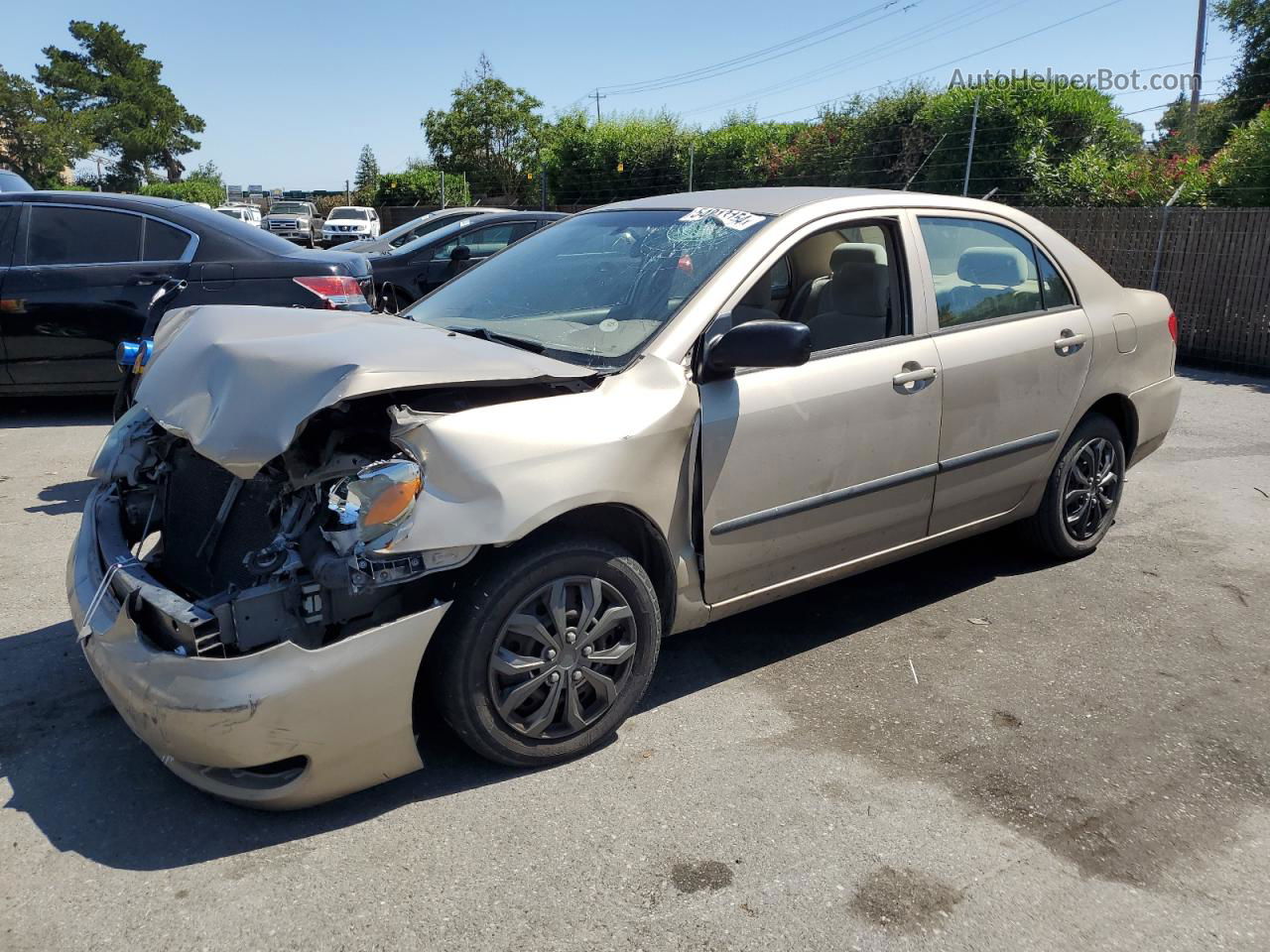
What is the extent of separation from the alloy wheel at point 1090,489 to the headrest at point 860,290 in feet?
4.50

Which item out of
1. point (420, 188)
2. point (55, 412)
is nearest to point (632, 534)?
point (55, 412)

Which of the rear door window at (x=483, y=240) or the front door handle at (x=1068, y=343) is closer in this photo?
the front door handle at (x=1068, y=343)

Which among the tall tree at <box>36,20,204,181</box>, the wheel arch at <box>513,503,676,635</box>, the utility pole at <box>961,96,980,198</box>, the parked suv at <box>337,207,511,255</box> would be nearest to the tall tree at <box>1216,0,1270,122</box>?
the utility pole at <box>961,96,980,198</box>

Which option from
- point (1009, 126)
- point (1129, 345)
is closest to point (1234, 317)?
point (1009, 126)

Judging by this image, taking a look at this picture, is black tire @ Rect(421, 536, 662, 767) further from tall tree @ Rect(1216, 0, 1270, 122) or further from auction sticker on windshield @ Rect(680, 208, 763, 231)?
tall tree @ Rect(1216, 0, 1270, 122)

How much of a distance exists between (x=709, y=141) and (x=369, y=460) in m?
19.7

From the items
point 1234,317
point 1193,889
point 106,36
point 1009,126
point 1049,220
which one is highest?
point 106,36

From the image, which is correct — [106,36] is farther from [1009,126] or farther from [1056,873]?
[1056,873]

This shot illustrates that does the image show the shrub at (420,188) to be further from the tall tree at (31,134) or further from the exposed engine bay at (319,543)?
the exposed engine bay at (319,543)

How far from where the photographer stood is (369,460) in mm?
2852

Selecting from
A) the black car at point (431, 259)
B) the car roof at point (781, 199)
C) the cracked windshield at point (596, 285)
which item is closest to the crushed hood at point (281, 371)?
the cracked windshield at point (596, 285)

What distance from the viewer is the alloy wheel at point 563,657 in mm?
2990

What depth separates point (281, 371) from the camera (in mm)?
2877

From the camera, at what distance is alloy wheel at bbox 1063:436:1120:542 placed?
481cm
